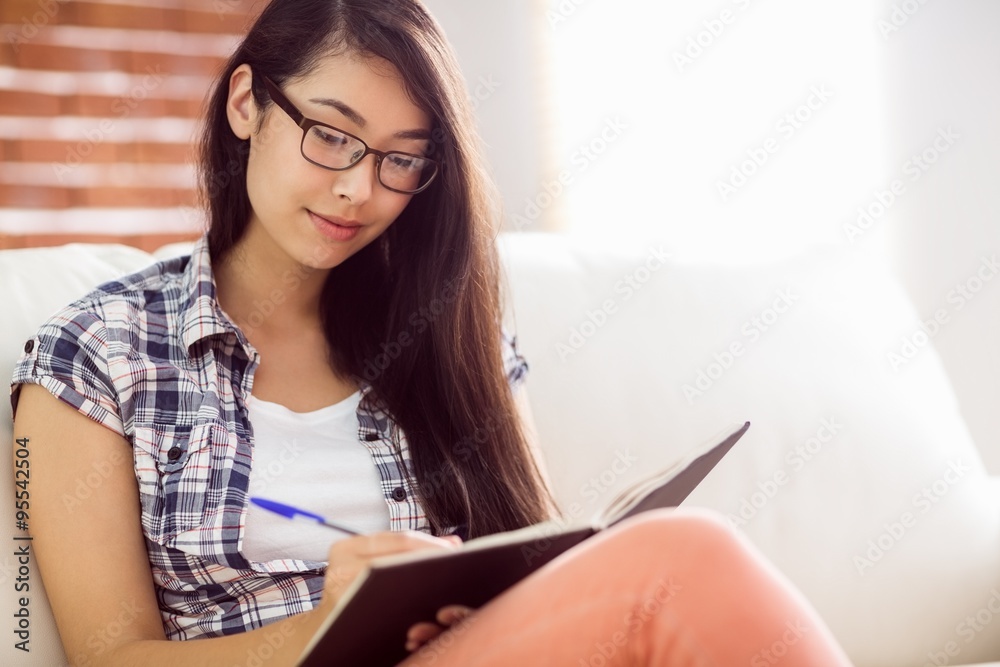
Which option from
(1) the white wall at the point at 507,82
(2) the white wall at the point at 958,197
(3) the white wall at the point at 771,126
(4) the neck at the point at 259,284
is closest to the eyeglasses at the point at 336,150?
(4) the neck at the point at 259,284

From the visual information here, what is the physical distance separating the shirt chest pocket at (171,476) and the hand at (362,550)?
Answer: 0.31 metres

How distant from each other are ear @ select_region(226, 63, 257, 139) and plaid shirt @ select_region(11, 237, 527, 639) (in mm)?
225

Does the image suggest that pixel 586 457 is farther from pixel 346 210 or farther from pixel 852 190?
pixel 852 190

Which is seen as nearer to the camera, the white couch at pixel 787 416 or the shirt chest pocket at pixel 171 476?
the shirt chest pocket at pixel 171 476

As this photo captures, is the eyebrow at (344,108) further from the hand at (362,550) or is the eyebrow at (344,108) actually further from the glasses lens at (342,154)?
the hand at (362,550)

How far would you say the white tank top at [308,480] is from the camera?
3.81ft

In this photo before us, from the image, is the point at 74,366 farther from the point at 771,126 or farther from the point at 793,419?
the point at 771,126

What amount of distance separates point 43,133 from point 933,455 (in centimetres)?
190

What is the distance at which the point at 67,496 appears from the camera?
3.43 feet

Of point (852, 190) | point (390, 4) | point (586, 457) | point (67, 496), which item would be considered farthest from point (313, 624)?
point (852, 190)

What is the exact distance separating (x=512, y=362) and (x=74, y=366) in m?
0.61

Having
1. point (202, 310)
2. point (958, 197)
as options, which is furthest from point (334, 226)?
point (958, 197)

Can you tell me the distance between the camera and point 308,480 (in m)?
1.20

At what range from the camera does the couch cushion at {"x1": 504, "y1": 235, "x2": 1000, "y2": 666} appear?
4.82 ft
